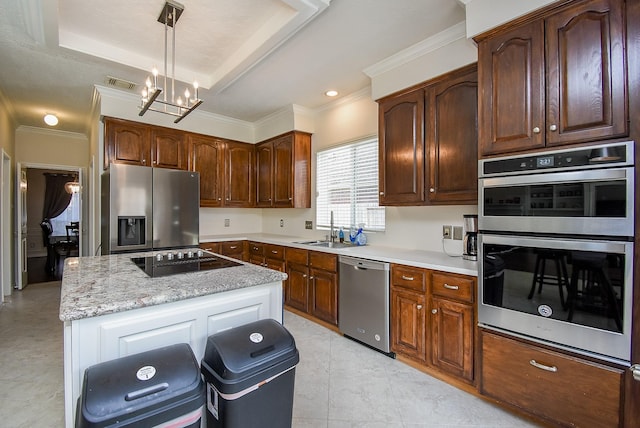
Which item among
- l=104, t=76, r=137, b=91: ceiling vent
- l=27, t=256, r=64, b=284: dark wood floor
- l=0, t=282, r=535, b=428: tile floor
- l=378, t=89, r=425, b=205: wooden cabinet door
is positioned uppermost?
l=104, t=76, r=137, b=91: ceiling vent

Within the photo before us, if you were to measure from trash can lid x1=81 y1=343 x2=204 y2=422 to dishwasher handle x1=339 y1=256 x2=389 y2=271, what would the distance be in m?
1.79

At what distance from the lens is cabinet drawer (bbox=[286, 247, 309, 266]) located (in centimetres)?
347

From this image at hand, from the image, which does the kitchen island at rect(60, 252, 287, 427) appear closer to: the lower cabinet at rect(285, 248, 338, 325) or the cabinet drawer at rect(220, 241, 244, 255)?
the lower cabinet at rect(285, 248, 338, 325)

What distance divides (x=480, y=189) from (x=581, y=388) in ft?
3.89

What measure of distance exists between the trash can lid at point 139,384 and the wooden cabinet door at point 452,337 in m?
1.76

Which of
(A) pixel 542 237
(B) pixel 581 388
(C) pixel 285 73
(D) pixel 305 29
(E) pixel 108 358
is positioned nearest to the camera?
(E) pixel 108 358

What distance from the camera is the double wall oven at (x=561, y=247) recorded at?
1456mm

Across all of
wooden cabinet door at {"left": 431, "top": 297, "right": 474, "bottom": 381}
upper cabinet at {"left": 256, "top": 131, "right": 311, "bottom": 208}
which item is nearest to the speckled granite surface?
wooden cabinet door at {"left": 431, "top": 297, "right": 474, "bottom": 381}

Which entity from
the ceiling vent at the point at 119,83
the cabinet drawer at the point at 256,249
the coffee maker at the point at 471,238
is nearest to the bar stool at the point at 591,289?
the coffee maker at the point at 471,238

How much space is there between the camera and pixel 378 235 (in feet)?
11.2

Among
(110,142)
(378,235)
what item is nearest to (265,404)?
(378,235)

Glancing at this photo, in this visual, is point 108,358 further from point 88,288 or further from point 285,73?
point 285,73

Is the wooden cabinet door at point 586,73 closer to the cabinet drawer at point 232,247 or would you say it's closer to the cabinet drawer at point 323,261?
the cabinet drawer at point 323,261

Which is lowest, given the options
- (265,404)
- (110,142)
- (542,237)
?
(265,404)
